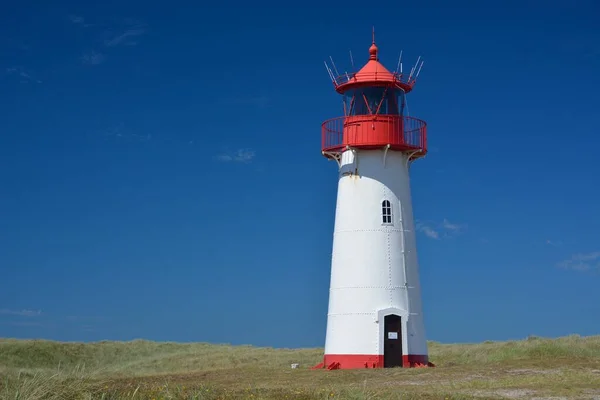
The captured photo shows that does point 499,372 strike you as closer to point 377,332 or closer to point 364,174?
point 377,332

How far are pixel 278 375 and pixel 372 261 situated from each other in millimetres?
5569

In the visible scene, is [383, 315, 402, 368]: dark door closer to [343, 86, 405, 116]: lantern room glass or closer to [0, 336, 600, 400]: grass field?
[0, 336, 600, 400]: grass field

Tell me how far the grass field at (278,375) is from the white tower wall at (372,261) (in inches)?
79.1

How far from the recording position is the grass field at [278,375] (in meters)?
16.2

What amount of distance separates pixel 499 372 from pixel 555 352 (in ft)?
24.2

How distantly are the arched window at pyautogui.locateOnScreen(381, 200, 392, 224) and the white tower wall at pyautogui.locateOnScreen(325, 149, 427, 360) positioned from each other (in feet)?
0.38

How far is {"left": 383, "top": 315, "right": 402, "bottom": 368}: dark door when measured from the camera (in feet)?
97.9

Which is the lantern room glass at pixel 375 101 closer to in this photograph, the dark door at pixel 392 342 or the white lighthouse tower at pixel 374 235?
the white lighthouse tower at pixel 374 235

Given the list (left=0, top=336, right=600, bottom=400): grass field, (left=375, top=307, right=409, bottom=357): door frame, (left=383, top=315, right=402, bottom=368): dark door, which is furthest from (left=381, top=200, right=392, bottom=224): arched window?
(left=0, top=336, right=600, bottom=400): grass field

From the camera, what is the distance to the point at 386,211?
31.1 m

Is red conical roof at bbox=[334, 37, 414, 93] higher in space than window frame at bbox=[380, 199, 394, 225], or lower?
higher

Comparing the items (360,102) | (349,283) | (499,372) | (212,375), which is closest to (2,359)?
(212,375)

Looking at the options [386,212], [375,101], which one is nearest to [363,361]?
[386,212]

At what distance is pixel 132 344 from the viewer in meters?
51.2
